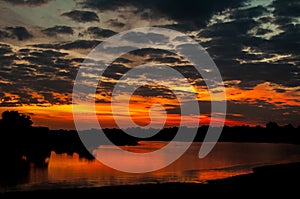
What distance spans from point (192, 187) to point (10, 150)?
70784 millimetres

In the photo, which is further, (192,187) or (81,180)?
Answer: (81,180)

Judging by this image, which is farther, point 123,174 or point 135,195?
point 123,174

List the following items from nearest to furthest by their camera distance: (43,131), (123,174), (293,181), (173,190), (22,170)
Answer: (173,190) → (293,181) → (123,174) → (22,170) → (43,131)

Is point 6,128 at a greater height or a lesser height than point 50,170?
greater

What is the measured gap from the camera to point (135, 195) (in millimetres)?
34656

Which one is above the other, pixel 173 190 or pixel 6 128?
pixel 6 128

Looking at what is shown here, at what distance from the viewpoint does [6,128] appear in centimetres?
11288

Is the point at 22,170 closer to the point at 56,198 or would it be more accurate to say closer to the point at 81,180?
the point at 81,180

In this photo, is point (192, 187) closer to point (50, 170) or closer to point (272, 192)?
point (272, 192)

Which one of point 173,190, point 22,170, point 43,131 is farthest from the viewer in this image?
point 43,131

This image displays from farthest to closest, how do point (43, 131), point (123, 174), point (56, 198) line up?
point (43, 131)
point (123, 174)
point (56, 198)

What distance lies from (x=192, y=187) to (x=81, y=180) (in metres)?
15.2

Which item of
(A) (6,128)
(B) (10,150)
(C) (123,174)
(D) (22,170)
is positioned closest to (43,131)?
(A) (6,128)

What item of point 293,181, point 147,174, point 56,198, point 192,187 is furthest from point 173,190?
point 147,174
